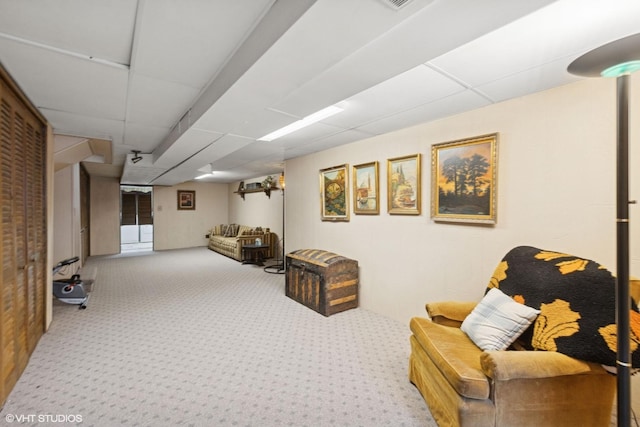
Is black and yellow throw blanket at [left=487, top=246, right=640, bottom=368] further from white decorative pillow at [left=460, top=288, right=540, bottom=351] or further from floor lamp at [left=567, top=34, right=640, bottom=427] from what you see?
floor lamp at [left=567, top=34, right=640, bottom=427]

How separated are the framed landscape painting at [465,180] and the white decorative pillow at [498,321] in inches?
34.7

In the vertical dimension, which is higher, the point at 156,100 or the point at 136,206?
the point at 156,100

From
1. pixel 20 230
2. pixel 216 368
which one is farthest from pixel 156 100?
pixel 216 368

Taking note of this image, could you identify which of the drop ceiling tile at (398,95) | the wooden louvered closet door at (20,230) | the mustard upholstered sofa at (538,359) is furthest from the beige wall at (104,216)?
the mustard upholstered sofa at (538,359)

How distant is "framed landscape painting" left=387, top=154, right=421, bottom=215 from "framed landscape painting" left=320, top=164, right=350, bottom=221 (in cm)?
79

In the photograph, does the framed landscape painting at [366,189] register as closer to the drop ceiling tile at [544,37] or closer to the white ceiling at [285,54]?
the white ceiling at [285,54]

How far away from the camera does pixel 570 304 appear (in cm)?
169

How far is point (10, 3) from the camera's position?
1.35 metres

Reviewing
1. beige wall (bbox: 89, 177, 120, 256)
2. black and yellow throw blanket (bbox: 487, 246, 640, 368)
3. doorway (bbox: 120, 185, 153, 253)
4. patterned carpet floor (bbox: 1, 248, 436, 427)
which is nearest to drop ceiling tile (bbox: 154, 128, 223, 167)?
patterned carpet floor (bbox: 1, 248, 436, 427)

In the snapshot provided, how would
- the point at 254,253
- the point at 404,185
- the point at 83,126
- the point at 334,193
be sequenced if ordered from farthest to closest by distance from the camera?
1. the point at 254,253
2. the point at 334,193
3. the point at 404,185
4. the point at 83,126

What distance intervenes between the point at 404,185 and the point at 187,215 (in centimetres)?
875

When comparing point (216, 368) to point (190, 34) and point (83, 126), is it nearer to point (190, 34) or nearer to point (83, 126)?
point (190, 34)

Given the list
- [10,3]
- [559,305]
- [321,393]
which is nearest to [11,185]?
[10,3]

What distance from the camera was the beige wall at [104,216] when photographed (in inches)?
329
